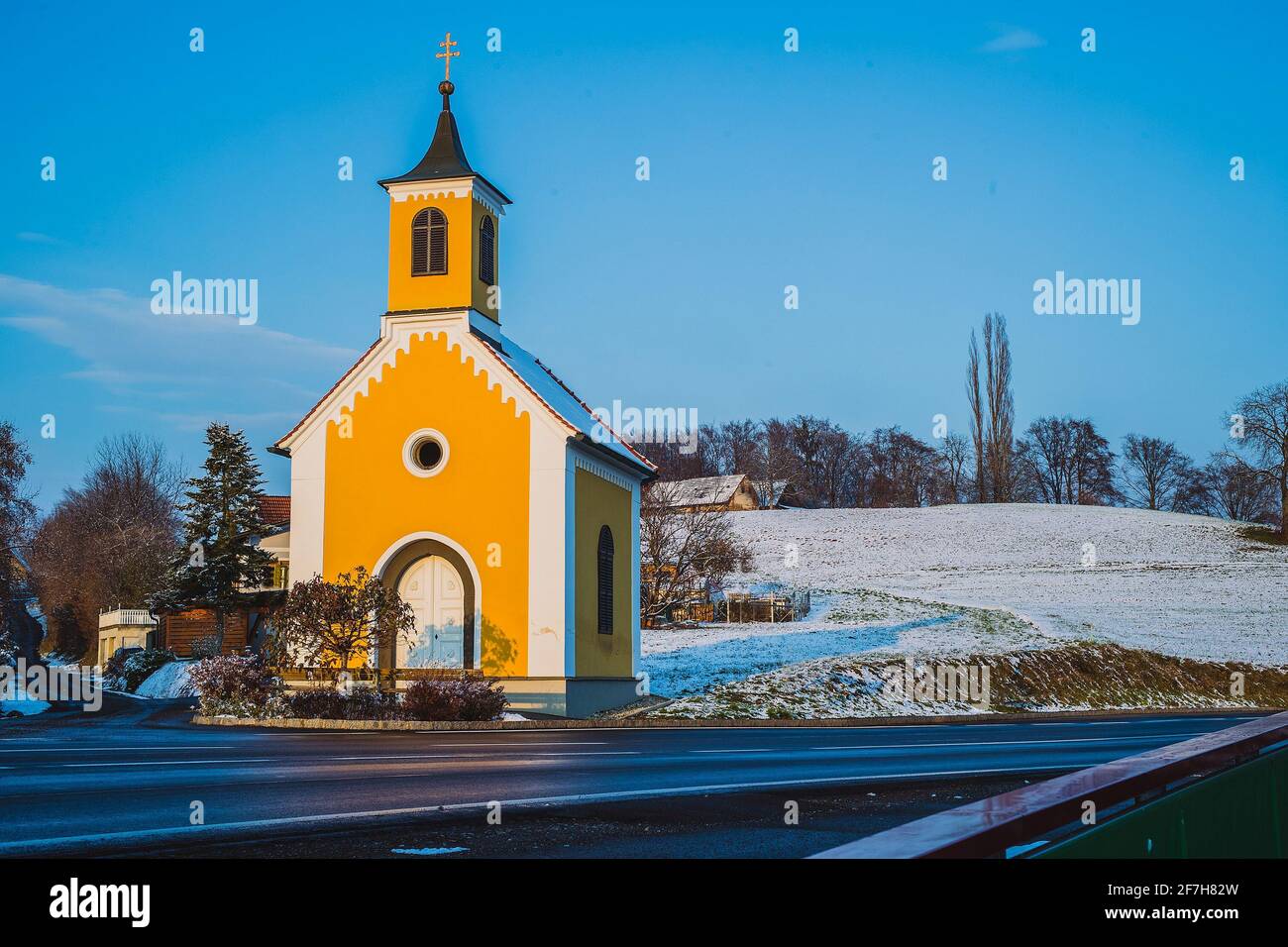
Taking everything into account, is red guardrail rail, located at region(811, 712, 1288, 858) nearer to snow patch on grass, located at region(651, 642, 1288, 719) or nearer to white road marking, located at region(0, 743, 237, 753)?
white road marking, located at region(0, 743, 237, 753)

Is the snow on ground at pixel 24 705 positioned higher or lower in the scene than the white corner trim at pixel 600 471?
lower

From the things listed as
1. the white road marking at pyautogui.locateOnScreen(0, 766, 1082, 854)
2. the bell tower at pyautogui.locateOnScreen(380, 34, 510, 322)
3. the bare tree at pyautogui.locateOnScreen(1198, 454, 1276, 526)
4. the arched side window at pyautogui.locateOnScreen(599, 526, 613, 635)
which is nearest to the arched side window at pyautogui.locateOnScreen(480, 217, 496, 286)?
the bell tower at pyautogui.locateOnScreen(380, 34, 510, 322)

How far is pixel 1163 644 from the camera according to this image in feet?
135

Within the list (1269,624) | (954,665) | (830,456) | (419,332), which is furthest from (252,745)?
(830,456)

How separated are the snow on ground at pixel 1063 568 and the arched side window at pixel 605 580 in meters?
4.19

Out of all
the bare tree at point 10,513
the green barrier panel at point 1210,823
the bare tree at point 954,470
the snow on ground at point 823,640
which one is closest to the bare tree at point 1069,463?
the bare tree at point 954,470

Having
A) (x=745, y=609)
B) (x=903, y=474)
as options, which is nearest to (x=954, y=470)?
(x=903, y=474)

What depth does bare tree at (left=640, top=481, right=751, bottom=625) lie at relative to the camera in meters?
48.0

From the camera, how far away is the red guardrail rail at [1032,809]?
348 cm

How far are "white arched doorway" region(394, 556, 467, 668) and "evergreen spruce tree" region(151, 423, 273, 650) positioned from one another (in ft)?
66.7

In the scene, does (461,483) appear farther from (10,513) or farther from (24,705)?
(10,513)

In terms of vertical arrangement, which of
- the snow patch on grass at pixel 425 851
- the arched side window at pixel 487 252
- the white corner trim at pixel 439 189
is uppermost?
the white corner trim at pixel 439 189

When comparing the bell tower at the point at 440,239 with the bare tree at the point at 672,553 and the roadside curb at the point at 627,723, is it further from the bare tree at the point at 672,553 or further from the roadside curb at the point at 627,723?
the bare tree at the point at 672,553

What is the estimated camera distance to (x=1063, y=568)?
66875 mm
